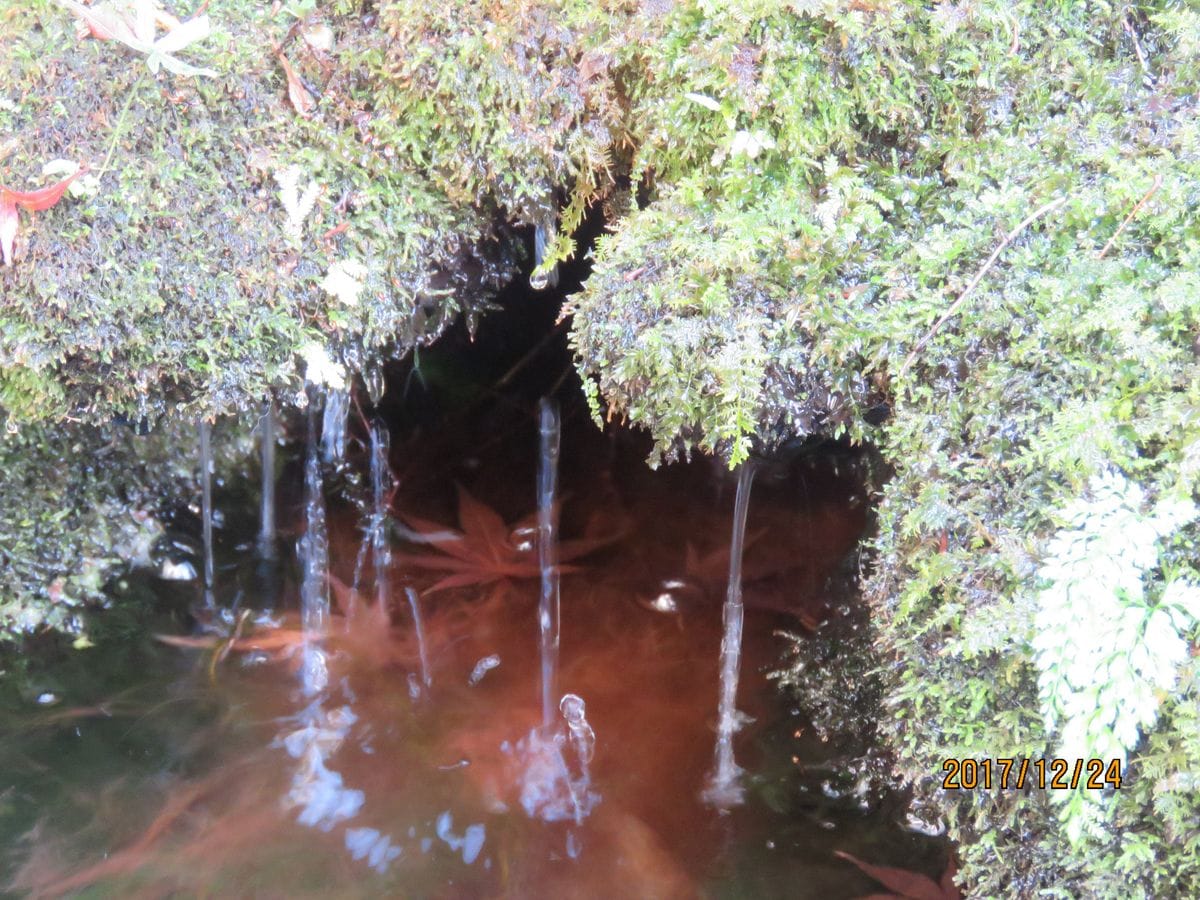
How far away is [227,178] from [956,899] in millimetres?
2654

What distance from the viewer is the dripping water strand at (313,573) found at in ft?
10.2

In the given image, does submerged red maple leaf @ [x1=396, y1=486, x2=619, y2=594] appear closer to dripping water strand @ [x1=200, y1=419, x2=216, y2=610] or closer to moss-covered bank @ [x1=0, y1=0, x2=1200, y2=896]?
dripping water strand @ [x1=200, y1=419, x2=216, y2=610]

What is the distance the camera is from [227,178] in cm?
196

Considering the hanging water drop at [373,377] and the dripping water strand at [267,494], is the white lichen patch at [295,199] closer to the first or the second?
the hanging water drop at [373,377]

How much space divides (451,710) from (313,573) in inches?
37.7

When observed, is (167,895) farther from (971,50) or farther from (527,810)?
(971,50)

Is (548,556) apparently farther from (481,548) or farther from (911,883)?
(911,883)

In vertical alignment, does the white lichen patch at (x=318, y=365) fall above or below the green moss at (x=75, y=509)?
above

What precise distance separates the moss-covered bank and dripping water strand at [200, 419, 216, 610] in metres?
1.07

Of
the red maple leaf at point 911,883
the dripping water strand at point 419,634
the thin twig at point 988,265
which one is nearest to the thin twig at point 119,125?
the thin twig at point 988,265

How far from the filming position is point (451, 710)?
2.98m

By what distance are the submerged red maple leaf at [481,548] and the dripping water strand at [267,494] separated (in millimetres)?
556
